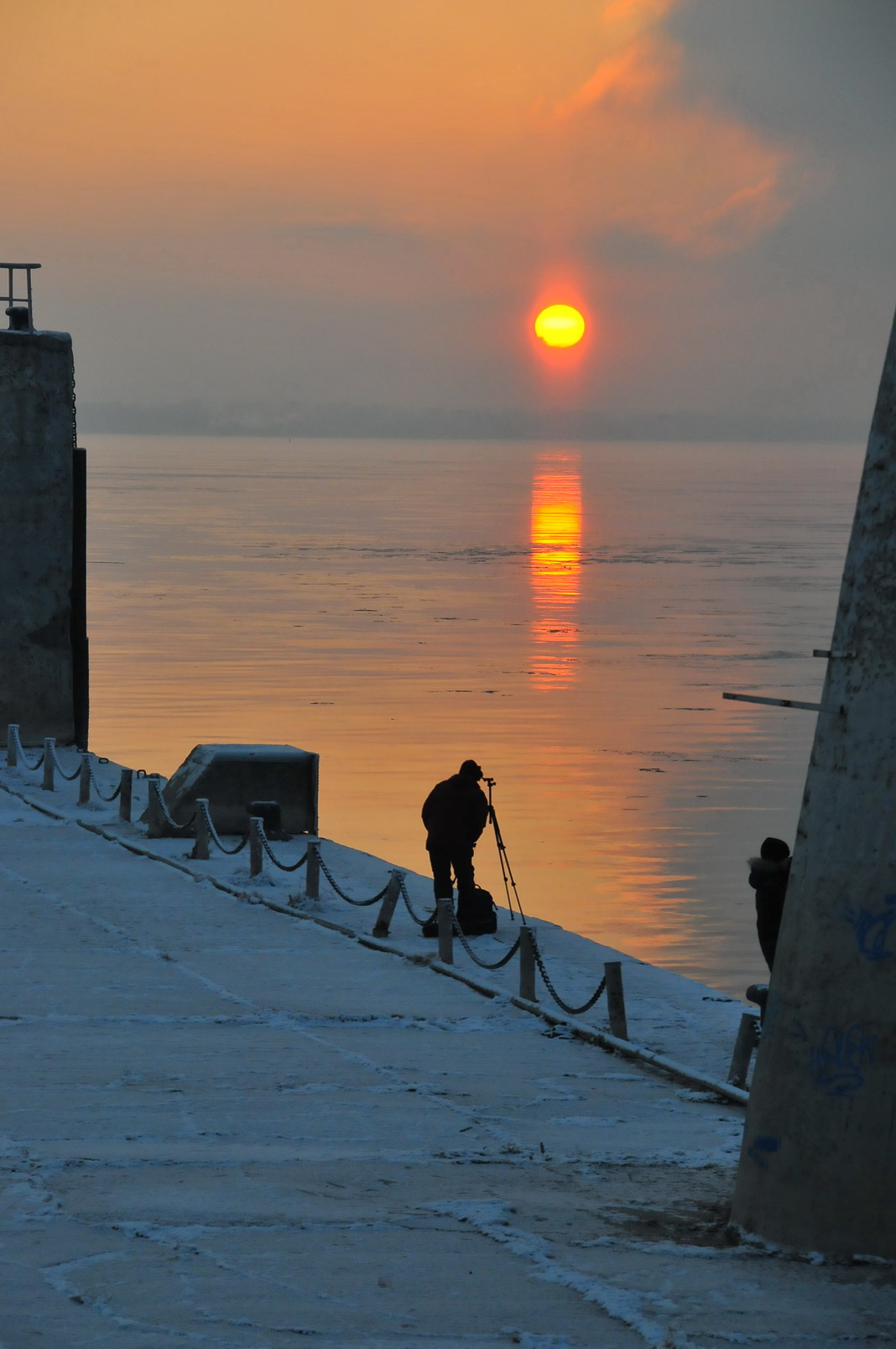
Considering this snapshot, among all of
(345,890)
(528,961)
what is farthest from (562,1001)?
(345,890)

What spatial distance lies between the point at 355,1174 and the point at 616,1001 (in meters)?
3.87

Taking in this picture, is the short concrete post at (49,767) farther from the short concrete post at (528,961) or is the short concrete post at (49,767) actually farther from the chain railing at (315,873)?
the short concrete post at (528,961)

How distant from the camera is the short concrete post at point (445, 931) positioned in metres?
14.5

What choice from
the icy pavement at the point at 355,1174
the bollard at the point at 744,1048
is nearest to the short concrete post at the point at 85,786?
the icy pavement at the point at 355,1174

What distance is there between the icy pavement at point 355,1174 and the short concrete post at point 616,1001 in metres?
0.32

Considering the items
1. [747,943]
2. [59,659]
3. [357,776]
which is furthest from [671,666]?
[747,943]

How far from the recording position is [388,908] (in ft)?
51.3

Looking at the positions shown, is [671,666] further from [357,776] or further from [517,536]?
[517,536]

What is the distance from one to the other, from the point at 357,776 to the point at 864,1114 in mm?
21227

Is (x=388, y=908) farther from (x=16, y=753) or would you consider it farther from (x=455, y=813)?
(x=16, y=753)

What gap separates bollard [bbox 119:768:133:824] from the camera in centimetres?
2166

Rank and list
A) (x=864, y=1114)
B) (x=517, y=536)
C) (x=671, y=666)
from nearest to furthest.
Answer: (x=864, y=1114), (x=671, y=666), (x=517, y=536)

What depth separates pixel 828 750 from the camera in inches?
328

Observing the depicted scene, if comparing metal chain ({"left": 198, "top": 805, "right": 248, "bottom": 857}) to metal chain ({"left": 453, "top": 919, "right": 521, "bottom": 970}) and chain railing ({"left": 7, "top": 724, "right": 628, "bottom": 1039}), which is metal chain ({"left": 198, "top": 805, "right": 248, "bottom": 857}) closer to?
chain railing ({"left": 7, "top": 724, "right": 628, "bottom": 1039})
